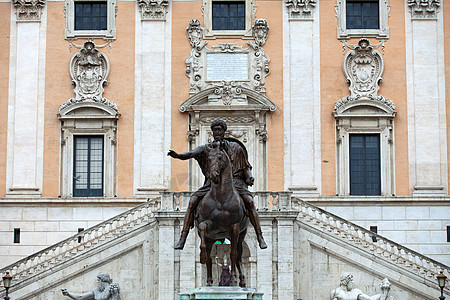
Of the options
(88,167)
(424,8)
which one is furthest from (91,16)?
(424,8)

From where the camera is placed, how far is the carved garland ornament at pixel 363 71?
42500 mm

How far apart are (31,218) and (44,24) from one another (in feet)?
26.0

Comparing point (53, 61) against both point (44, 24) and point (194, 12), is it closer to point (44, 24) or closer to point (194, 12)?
point (44, 24)

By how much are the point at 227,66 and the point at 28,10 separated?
839cm

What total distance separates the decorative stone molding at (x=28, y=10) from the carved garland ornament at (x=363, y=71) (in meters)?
12.5

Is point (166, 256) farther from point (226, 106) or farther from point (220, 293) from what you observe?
point (220, 293)

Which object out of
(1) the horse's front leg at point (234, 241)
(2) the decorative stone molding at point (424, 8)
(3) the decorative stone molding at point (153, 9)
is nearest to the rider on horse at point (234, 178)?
(1) the horse's front leg at point (234, 241)

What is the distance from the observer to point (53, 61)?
43156mm

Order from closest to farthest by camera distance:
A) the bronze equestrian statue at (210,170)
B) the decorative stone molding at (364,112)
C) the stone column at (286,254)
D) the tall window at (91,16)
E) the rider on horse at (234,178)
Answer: the bronze equestrian statue at (210,170)
the rider on horse at (234,178)
the stone column at (286,254)
the decorative stone molding at (364,112)
the tall window at (91,16)

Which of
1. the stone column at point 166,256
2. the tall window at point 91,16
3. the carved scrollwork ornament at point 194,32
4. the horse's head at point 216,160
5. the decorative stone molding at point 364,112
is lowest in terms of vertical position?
the stone column at point 166,256

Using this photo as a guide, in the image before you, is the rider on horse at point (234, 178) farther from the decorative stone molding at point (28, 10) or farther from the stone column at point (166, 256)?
the decorative stone molding at point (28, 10)

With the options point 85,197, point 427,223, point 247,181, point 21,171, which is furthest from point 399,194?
point 247,181

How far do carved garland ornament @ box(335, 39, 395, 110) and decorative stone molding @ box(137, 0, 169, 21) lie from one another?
754 centimetres

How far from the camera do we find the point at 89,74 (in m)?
42.9
